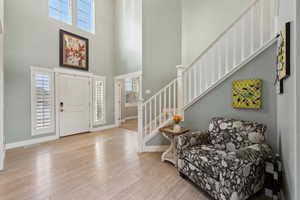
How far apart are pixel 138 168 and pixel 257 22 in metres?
3.67

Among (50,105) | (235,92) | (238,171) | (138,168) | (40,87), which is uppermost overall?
(40,87)

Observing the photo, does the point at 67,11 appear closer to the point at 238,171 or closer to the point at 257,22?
the point at 257,22

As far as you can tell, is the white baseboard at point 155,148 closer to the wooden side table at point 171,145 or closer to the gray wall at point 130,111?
the wooden side table at point 171,145

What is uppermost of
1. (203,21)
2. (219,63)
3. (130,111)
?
(203,21)

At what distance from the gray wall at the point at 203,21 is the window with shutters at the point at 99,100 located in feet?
10.5

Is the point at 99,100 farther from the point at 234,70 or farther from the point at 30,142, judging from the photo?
the point at 234,70

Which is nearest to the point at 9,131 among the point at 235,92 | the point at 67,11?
the point at 67,11

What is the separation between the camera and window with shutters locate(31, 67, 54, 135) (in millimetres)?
3899

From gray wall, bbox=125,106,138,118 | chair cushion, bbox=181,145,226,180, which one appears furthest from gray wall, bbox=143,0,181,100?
gray wall, bbox=125,106,138,118

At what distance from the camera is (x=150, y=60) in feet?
13.2

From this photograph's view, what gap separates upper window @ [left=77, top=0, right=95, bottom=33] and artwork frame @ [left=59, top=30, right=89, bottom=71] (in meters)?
0.51

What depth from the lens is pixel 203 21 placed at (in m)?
4.00

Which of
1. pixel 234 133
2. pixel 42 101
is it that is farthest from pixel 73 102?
pixel 234 133

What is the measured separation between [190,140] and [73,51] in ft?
14.9
